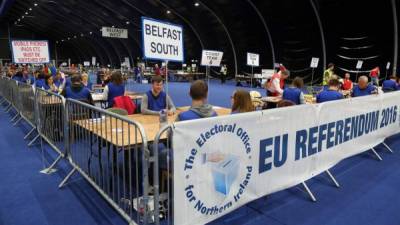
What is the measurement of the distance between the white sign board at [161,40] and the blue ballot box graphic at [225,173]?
64.9 inches

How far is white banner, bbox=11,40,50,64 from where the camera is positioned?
7.12m

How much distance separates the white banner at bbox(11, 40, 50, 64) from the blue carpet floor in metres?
3.19

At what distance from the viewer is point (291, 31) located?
19797 millimetres

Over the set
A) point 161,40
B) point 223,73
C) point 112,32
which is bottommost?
point 223,73

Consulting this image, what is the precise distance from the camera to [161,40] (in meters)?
3.79

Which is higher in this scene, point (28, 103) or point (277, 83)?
point (277, 83)

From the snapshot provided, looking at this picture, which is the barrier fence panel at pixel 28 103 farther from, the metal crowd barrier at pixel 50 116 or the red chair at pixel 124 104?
the red chair at pixel 124 104

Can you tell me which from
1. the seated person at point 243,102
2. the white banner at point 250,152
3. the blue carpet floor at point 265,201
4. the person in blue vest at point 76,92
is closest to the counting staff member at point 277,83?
Answer: the blue carpet floor at point 265,201

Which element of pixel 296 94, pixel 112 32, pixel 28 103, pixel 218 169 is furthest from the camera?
pixel 112 32

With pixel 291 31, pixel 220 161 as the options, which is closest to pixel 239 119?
pixel 220 161

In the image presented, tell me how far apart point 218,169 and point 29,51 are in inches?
262

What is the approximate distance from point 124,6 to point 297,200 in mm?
22353

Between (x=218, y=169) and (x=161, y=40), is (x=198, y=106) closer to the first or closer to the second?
(x=218, y=169)

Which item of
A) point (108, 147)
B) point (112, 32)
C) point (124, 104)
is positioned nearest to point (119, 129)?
point (108, 147)
